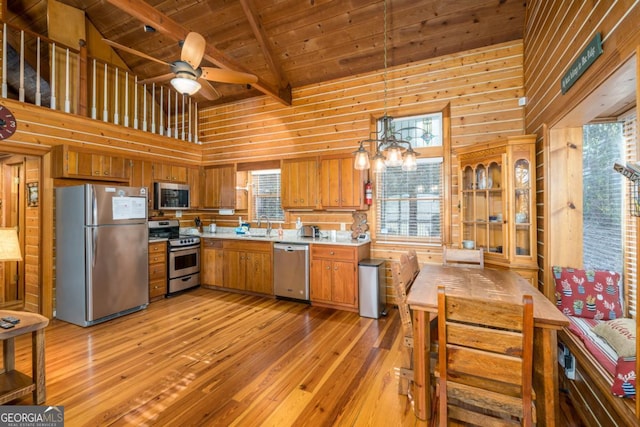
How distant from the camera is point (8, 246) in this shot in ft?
6.53

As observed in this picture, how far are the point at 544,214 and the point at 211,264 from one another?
4.88 m

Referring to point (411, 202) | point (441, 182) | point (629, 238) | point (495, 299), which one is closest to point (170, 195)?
point (411, 202)

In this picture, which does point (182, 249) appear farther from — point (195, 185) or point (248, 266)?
point (195, 185)

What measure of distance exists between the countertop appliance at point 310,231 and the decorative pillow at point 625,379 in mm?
3675

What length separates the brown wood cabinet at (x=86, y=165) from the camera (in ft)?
12.8

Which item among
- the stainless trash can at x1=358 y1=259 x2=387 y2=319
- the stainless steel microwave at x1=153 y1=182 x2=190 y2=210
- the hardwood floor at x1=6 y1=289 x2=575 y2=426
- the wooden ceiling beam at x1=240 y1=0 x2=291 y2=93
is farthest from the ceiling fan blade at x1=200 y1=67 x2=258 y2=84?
the stainless steel microwave at x1=153 y1=182 x2=190 y2=210

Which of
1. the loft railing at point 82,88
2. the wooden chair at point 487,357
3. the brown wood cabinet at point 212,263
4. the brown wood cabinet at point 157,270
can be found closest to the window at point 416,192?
the wooden chair at point 487,357

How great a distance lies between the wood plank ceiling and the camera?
142 inches

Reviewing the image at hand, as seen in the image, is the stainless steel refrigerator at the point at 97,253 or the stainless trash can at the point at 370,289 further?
the stainless trash can at the point at 370,289

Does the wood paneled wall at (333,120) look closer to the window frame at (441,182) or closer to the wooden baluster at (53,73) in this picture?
the window frame at (441,182)

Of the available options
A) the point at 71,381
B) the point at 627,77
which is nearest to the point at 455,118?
the point at 627,77

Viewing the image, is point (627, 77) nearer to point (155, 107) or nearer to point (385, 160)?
point (385, 160)

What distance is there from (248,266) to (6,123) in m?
3.52

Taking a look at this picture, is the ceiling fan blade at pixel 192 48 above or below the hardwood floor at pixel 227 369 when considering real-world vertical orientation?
above
